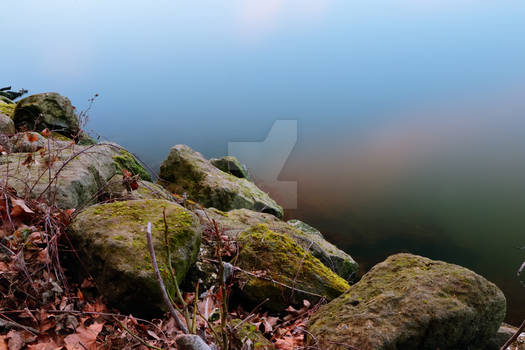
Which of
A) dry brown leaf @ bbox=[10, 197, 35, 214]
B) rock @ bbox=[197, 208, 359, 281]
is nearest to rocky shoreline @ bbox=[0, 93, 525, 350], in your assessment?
dry brown leaf @ bbox=[10, 197, 35, 214]

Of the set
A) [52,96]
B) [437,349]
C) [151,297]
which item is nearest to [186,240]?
[151,297]

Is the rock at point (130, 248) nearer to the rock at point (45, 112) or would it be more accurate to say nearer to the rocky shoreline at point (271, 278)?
the rocky shoreline at point (271, 278)

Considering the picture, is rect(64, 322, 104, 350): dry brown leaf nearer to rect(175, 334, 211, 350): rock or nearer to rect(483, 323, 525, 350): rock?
rect(175, 334, 211, 350): rock

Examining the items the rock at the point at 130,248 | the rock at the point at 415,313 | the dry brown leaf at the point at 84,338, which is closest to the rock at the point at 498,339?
the rock at the point at 415,313

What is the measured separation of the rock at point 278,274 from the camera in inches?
162

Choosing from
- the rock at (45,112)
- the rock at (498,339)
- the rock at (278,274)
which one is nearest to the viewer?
the rock at (498,339)

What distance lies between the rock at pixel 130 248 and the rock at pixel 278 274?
102cm

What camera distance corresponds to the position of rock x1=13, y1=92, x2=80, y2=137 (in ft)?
29.7

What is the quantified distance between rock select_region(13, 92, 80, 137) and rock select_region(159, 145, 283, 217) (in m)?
3.20

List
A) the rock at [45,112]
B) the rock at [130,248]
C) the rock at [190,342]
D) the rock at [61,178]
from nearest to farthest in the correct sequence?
the rock at [190,342] < the rock at [130,248] < the rock at [61,178] < the rock at [45,112]

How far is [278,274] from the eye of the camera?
14.1ft

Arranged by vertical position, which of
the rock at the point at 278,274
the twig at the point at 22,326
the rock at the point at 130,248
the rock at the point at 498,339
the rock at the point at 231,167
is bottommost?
the rock at the point at 231,167

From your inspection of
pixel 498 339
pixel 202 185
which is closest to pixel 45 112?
pixel 202 185

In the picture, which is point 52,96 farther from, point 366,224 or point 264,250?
point 366,224
